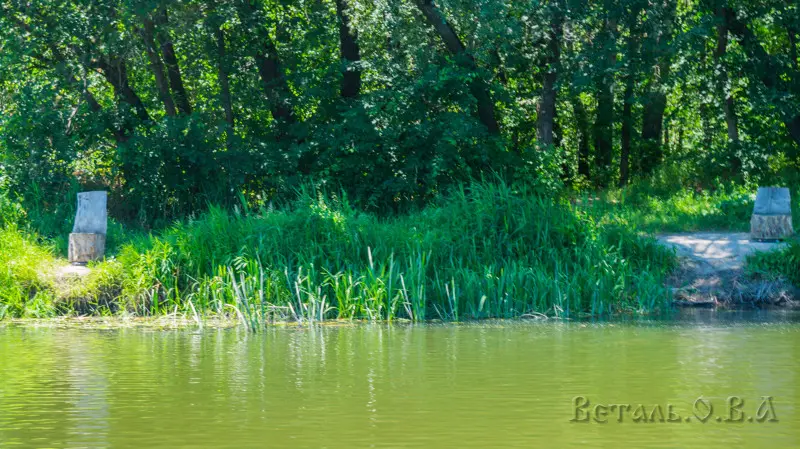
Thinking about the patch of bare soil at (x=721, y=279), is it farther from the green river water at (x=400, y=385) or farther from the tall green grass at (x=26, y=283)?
the tall green grass at (x=26, y=283)

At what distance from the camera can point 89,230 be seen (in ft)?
49.9

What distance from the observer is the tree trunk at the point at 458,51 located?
20547mm

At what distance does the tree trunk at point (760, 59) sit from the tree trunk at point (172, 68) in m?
11.4

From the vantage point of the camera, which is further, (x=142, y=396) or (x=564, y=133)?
(x=564, y=133)

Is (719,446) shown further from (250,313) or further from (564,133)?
(564,133)

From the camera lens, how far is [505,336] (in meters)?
11.4

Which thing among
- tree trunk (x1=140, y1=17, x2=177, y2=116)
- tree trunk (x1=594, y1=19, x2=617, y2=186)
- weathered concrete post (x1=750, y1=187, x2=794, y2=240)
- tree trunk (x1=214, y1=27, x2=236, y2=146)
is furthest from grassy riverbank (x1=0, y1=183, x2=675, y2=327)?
tree trunk (x1=594, y1=19, x2=617, y2=186)

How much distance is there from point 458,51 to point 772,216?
772cm

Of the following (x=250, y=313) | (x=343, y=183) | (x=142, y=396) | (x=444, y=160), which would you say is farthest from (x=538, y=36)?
(x=142, y=396)

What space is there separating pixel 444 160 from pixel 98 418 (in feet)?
42.3

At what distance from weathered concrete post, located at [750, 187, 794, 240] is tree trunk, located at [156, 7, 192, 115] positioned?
11.1m

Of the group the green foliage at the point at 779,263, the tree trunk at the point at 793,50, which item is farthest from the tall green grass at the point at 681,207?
the tree trunk at the point at 793,50

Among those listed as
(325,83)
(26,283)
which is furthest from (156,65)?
(26,283)

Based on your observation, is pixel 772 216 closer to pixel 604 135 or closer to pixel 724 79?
pixel 724 79
